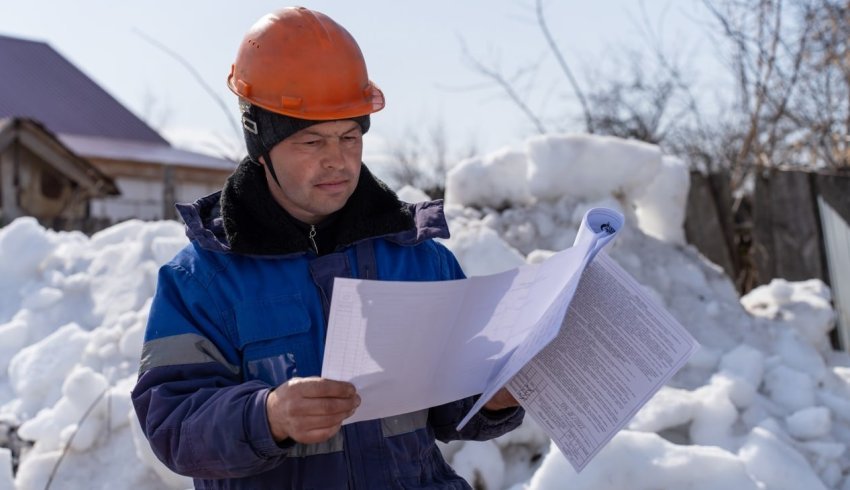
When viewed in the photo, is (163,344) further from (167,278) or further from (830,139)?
(830,139)

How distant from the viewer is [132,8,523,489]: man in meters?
1.70

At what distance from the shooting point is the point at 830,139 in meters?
8.54

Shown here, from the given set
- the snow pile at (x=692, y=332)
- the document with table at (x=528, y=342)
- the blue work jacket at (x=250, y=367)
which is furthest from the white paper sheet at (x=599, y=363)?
the snow pile at (x=692, y=332)

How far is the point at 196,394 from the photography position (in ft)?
5.57

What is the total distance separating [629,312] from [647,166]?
324 centimetres

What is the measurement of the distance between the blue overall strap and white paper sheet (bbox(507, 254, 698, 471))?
338mm

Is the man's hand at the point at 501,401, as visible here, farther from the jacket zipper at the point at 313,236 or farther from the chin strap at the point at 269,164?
the chin strap at the point at 269,164

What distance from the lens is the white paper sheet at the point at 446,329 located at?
157 centimetres

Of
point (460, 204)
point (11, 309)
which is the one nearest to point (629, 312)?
point (460, 204)

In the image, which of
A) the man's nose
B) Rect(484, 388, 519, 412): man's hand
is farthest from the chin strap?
Rect(484, 388, 519, 412): man's hand

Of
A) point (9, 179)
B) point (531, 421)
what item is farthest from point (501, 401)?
point (9, 179)

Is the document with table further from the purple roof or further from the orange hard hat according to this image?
the purple roof

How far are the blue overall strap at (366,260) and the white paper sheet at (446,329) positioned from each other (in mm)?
264

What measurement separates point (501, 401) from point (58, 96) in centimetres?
2089
